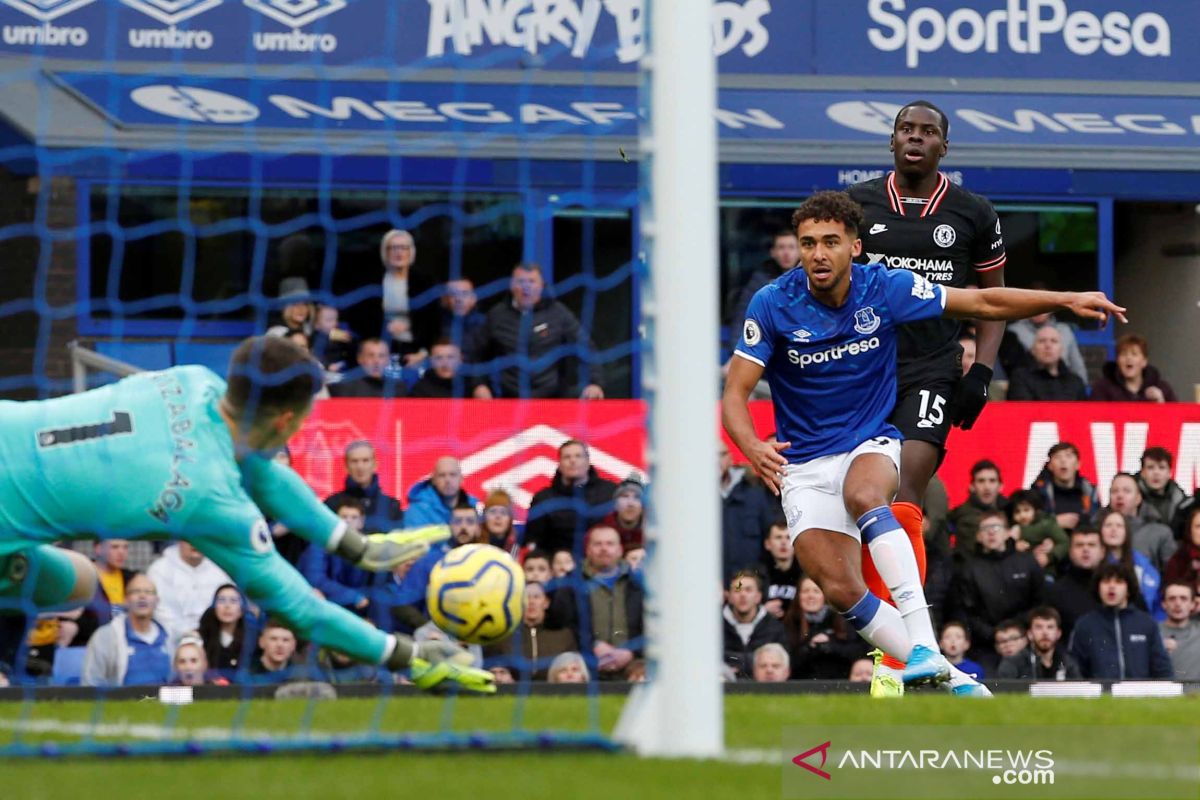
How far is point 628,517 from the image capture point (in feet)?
34.2

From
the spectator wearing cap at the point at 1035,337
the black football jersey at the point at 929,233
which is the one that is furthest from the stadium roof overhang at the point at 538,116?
the black football jersey at the point at 929,233

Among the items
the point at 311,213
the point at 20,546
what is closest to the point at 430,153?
the point at 311,213

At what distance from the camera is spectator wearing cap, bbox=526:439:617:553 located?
417 inches

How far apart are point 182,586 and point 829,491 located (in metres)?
4.31

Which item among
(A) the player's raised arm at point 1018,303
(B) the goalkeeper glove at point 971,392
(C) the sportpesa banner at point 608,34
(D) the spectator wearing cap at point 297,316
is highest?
(C) the sportpesa banner at point 608,34

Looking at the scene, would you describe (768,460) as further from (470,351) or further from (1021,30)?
(1021,30)

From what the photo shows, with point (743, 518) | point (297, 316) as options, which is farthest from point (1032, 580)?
point (297, 316)

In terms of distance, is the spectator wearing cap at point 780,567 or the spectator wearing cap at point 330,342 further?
the spectator wearing cap at point 330,342

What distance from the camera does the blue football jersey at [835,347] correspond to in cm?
→ 779

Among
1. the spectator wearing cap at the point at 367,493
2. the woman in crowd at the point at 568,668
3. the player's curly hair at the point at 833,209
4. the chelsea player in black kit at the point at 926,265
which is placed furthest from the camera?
the spectator wearing cap at the point at 367,493

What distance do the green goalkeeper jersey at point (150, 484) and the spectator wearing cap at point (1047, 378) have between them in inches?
288

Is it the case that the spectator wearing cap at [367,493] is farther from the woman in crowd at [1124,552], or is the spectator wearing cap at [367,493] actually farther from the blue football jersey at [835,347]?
the woman in crowd at [1124,552]

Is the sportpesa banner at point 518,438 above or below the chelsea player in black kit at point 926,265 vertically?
below

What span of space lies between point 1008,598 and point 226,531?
636 cm
